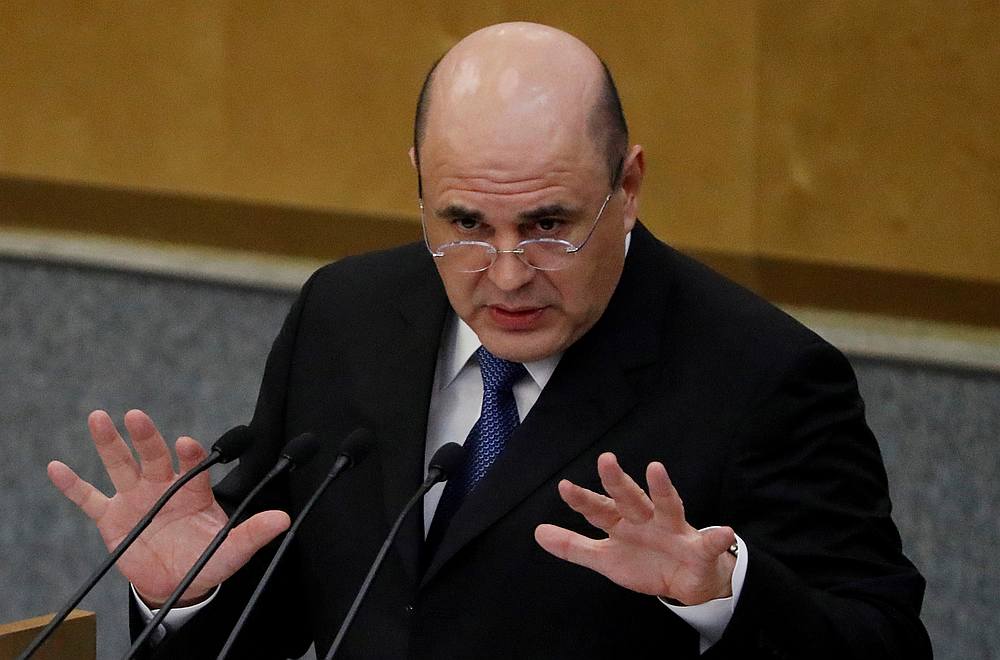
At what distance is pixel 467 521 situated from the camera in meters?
1.83

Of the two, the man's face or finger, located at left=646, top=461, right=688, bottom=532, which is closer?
finger, located at left=646, top=461, right=688, bottom=532

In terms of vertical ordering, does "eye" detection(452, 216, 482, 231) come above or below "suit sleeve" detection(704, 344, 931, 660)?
above

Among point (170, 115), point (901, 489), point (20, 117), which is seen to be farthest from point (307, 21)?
point (901, 489)

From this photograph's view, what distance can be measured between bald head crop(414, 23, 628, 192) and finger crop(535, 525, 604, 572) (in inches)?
17.0

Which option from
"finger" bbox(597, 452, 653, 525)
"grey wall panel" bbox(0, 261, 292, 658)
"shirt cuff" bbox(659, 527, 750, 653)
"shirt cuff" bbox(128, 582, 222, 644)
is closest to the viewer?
"finger" bbox(597, 452, 653, 525)

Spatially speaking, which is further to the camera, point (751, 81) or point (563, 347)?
point (751, 81)

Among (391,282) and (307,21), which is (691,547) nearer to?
(391,282)

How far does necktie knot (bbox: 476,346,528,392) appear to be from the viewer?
6.24 ft

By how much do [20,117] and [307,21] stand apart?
26.5 inches

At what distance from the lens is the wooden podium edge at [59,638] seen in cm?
167

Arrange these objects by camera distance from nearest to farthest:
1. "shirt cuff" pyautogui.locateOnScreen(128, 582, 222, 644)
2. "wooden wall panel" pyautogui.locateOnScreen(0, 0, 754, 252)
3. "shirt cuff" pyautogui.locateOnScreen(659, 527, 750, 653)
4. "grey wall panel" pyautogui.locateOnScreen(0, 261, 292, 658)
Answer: "shirt cuff" pyautogui.locateOnScreen(659, 527, 750, 653)
"shirt cuff" pyautogui.locateOnScreen(128, 582, 222, 644)
"wooden wall panel" pyautogui.locateOnScreen(0, 0, 754, 252)
"grey wall panel" pyautogui.locateOnScreen(0, 261, 292, 658)

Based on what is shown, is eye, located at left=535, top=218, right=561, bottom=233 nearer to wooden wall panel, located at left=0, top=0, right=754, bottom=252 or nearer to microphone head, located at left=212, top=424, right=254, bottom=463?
microphone head, located at left=212, top=424, right=254, bottom=463

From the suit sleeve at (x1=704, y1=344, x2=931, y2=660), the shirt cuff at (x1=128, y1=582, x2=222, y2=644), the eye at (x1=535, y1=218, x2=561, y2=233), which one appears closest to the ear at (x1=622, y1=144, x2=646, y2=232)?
the eye at (x1=535, y1=218, x2=561, y2=233)

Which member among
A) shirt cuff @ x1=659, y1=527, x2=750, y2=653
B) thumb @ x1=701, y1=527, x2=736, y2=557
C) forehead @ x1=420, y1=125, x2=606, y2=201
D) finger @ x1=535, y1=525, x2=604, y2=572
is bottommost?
shirt cuff @ x1=659, y1=527, x2=750, y2=653
